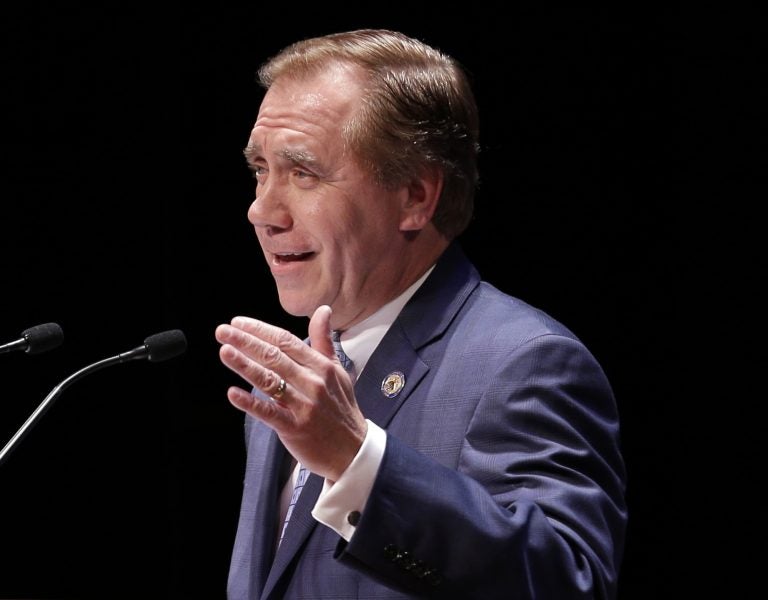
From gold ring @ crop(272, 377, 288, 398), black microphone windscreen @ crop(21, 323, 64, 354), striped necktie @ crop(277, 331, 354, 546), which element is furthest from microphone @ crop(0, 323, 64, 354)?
gold ring @ crop(272, 377, 288, 398)

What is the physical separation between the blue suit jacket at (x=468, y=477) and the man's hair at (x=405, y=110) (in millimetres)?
187

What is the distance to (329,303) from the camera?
1967mm

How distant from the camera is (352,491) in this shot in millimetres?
1344

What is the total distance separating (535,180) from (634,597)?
4.34 ft

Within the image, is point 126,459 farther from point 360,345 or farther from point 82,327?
point 360,345

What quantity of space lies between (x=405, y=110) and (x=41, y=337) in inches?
33.5

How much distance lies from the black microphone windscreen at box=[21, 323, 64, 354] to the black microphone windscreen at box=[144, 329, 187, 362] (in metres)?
0.19

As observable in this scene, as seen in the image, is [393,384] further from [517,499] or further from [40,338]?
[40,338]

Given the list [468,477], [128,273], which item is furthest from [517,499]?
[128,273]

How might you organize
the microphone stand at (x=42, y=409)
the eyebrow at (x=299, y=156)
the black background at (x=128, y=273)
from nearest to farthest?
the microphone stand at (x=42, y=409) → the eyebrow at (x=299, y=156) → the black background at (x=128, y=273)

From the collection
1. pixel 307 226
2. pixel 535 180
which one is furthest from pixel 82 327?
pixel 307 226

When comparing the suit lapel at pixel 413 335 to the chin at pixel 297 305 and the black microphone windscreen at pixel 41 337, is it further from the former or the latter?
the black microphone windscreen at pixel 41 337

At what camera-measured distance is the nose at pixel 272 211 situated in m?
1.93

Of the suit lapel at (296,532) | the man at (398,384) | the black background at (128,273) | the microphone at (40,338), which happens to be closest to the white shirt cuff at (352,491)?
the man at (398,384)
